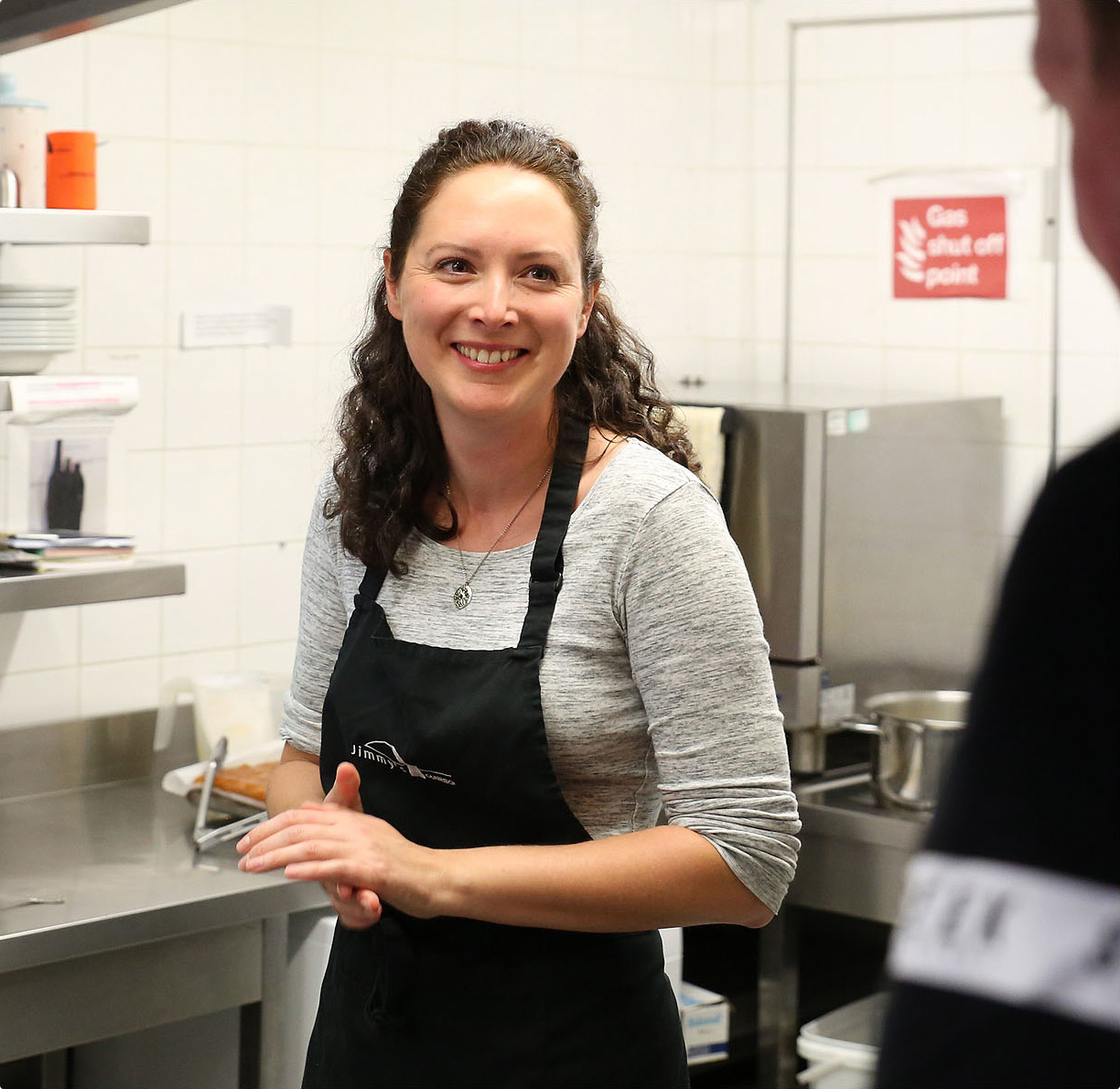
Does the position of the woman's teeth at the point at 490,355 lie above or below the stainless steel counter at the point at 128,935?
above

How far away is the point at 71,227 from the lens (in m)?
2.29

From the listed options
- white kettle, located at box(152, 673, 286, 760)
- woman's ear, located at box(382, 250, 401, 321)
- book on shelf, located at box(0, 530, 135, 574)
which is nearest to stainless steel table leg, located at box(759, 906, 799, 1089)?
white kettle, located at box(152, 673, 286, 760)

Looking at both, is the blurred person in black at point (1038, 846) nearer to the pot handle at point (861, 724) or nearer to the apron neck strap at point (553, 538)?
the apron neck strap at point (553, 538)

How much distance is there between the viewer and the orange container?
2377 millimetres

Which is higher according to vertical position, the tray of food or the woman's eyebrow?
the woman's eyebrow

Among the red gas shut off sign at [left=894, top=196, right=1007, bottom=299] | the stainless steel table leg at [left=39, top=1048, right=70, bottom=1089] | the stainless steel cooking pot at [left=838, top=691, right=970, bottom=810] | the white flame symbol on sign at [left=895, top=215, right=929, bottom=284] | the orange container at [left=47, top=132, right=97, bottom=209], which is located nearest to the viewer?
the orange container at [left=47, top=132, right=97, bottom=209]

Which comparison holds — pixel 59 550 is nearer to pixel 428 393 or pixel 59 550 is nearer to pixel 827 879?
pixel 428 393

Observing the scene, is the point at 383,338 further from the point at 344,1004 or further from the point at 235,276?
the point at 235,276

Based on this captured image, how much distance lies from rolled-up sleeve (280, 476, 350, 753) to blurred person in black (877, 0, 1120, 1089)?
51.5 inches

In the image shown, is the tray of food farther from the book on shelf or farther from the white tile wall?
the book on shelf

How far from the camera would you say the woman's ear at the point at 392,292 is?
1.54 metres

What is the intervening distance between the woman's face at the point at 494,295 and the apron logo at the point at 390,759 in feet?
1.02

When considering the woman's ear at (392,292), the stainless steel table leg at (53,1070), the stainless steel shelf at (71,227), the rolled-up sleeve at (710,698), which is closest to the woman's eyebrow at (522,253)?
the woman's ear at (392,292)

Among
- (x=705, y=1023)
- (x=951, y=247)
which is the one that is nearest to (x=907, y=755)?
(x=705, y=1023)
